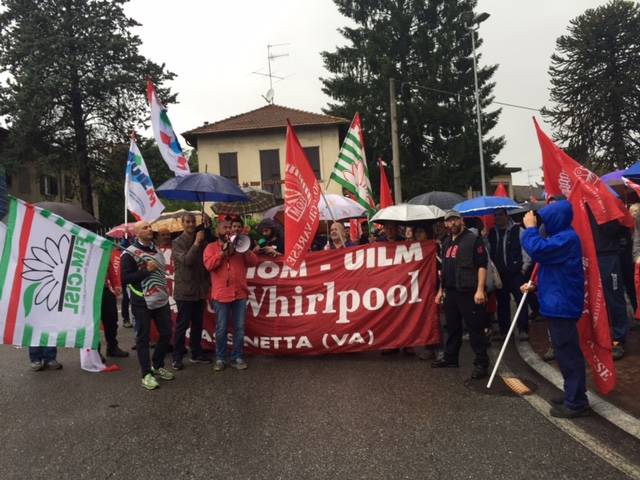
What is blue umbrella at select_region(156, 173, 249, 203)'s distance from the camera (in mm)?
5973

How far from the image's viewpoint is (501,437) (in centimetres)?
364

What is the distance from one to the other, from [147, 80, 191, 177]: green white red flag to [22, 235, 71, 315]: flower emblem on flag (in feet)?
10.2

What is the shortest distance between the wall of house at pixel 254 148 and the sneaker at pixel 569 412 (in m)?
26.0

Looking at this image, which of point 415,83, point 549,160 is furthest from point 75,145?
point 549,160

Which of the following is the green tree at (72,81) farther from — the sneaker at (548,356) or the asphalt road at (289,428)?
the sneaker at (548,356)

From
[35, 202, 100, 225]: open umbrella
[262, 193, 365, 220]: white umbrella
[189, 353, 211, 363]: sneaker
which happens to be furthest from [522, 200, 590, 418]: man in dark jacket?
[35, 202, 100, 225]: open umbrella

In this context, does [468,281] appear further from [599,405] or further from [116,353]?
[116,353]

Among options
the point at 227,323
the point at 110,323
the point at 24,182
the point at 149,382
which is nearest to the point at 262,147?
the point at 24,182

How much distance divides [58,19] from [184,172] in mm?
22224

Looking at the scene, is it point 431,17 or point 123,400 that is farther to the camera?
point 431,17

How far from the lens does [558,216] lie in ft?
13.1

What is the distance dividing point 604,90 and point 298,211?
25.7m

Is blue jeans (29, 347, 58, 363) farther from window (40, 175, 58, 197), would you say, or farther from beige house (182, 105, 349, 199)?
window (40, 175, 58, 197)

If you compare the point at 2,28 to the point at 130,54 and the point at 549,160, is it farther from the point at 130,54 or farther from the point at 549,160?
the point at 549,160
